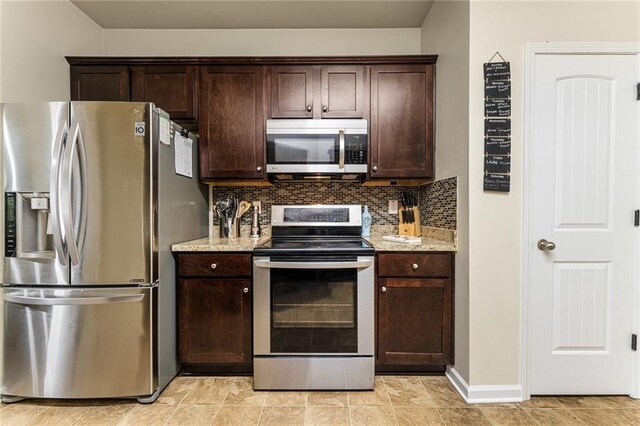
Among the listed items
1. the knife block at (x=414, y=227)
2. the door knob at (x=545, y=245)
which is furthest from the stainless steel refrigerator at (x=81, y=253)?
the door knob at (x=545, y=245)

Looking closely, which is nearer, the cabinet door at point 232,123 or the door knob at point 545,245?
the door knob at point 545,245

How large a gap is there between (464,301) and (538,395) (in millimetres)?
747

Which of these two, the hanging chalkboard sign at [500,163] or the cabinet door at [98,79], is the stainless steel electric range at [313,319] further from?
the cabinet door at [98,79]

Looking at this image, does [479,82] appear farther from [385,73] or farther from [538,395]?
[538,395]

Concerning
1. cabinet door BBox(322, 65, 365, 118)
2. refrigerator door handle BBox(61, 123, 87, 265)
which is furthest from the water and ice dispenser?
cabinet door BBox(322, 65, 365, 118)

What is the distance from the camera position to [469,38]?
1.85m

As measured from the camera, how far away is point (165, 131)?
1960 mm

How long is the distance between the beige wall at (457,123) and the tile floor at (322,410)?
29 centimetres

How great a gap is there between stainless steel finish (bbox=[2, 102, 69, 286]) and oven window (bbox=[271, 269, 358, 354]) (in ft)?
4.12

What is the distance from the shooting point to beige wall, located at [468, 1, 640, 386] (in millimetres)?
1833

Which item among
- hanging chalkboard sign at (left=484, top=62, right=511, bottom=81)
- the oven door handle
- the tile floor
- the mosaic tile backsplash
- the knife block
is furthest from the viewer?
the mosaic tile backsplash

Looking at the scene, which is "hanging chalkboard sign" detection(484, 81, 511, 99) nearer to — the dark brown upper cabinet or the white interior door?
the white interior door

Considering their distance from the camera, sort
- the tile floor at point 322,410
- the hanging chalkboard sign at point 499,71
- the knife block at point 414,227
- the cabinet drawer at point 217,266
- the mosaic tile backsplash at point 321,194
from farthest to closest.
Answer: the mosaic tile backsplash at point 321,194, the knife block at point 414,227, the cabinet drawer at point 217,266, the hanging chalkboard sign at point 499,71, the tile floor at point 322,410

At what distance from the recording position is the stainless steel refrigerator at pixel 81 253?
1.75 metres
